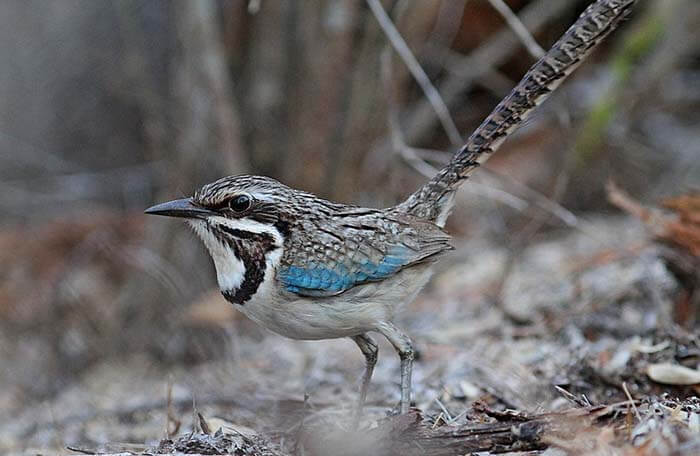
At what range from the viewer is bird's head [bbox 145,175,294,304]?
14.9 feet

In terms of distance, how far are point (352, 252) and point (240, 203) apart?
58cm

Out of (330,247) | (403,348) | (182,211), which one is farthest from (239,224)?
(403,348)

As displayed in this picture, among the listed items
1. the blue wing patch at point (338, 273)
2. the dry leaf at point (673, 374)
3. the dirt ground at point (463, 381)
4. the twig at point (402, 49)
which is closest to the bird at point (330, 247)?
the blue wing patch at point (338, 273)

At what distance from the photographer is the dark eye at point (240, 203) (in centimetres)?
456

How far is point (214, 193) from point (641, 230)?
4801 mm

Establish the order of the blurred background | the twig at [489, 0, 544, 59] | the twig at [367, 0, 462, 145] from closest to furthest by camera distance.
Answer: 1. the twig at [489, 0, 544, 59]
2. the twig at [367, 0, 462, 145]
3. the blurred background

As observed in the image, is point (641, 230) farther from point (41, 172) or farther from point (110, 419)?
point (41, 172)

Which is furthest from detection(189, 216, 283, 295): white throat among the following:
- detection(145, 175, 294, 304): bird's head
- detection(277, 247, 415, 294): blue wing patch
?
detection(277, 247, 415, 294): blue wing patch

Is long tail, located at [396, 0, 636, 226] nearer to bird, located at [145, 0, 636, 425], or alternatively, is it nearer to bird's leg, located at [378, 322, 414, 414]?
bird, located at [145, 0, 636, 425]

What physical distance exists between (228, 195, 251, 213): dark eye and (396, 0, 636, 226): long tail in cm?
95

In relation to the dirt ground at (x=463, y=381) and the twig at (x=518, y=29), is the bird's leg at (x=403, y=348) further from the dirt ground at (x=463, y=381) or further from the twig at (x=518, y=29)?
the twig at (x=518, y=29)

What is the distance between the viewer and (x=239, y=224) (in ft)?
15.0

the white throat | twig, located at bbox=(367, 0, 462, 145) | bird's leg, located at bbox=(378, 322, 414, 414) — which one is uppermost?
twig, located at bbox=(367, 0, 462, 145)

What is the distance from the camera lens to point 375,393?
5770mm
